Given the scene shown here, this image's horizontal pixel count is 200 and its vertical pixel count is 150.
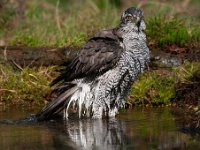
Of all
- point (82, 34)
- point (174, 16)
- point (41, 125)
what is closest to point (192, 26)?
point (174, 16)

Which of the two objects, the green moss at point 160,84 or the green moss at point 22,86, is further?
the green moss at point 22,86

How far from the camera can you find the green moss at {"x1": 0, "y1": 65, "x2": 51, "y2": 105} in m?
11.2

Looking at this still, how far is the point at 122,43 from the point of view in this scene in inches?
400

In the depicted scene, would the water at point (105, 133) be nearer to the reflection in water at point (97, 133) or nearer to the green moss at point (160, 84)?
the reflection in water at point (97, 133)

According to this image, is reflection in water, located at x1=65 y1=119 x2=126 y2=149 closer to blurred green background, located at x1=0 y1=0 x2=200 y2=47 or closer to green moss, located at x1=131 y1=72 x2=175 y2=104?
green moss, located at x1=131 y1=72 x2=175 y2=104

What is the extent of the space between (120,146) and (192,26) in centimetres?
496

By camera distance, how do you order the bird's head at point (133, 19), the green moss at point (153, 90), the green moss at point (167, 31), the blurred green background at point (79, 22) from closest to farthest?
1. the bird's head at point (133, 19)
2. the green moss at point (153, 90)
3. the green moss at point (167, 31)
4. the blurred green background at point (79, 22)

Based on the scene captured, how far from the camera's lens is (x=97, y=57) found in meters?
10.0

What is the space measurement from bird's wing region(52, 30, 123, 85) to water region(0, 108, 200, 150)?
0.61m

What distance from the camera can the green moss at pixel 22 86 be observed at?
11242mm

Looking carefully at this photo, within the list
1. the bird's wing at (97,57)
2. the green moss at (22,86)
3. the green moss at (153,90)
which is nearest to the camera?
the bird's wing at (97,57)

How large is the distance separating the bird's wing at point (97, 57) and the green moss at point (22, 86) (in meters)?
1.19

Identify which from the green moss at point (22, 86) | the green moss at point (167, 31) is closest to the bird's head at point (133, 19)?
the green moss at point (22, 86)

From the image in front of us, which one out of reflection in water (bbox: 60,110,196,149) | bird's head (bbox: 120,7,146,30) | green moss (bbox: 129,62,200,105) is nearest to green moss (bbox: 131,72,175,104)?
green moss (bbox: 129,62,200,105)
